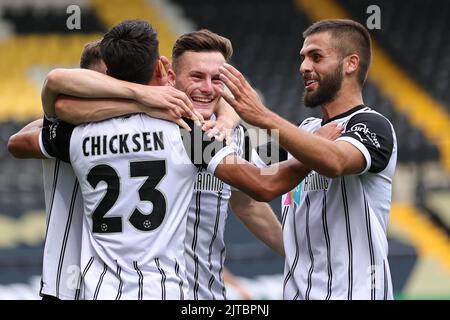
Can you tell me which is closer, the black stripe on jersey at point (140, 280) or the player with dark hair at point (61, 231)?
the black stripe on jersey at point (140, 280)

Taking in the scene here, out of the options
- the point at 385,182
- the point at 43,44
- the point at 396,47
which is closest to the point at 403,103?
the point at 396,47

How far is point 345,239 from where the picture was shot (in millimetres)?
4258

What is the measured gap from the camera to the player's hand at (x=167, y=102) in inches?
158

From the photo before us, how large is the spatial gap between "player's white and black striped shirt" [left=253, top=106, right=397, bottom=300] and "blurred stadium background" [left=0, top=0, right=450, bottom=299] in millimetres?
6195

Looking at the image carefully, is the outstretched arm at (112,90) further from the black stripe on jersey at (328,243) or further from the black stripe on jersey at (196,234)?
the black stripe on jersey at (328,243)

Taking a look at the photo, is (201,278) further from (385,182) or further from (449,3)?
(449,3)

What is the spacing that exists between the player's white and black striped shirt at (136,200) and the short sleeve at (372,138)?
2.10 ft

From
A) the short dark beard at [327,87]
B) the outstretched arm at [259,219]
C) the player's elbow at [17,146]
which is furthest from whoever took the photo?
the outstretched arm at [259,219]

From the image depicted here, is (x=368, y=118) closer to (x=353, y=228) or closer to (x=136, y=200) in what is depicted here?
(x=353, y=228)

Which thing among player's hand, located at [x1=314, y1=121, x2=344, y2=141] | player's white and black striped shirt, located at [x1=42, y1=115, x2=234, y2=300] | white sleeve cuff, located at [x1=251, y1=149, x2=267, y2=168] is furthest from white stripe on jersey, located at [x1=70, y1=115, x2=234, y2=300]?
white sleeve cuff, located at [x1=251, y1=149, x2=267, y2=168]

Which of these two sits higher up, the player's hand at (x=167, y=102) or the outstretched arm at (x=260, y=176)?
the player's hand at (x=167, y=102)

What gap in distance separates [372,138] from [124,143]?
1.14 meters

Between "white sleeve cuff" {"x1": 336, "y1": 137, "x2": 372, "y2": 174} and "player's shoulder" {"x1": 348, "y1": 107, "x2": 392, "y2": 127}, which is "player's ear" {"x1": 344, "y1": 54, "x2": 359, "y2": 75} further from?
"white sleeve cuff" {"x1": 336, "y1": 137, "x2": 372, "y2": 174}

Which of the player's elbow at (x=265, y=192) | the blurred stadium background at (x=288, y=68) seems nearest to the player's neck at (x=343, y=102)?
the player's elbow at (x=265, y=192)
